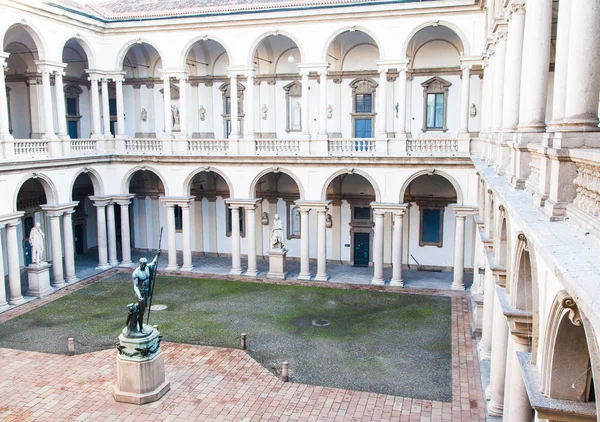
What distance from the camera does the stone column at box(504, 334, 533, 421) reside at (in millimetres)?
8562

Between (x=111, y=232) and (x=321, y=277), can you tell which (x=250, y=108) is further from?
(x=111, y=232)

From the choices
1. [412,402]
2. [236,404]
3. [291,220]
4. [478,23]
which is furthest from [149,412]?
[478,23]

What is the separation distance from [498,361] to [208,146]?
68.1ft

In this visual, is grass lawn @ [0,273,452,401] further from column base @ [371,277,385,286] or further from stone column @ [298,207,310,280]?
stone column @ [298,207,310,280]

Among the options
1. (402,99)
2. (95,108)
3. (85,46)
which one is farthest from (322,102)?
(85,46)

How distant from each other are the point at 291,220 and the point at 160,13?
43.4 ft

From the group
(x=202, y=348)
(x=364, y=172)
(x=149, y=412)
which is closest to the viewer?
(x=149, y=412)

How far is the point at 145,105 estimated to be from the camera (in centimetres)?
3372

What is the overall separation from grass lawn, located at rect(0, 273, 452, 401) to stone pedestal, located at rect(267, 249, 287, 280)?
4.22 ft

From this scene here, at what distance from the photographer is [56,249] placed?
2603 centimetres

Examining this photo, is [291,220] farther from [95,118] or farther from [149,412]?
[149,412]

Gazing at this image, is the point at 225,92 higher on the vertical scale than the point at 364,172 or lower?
higher

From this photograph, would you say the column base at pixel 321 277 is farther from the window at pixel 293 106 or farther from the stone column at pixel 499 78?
the stone column at pixel 499 78

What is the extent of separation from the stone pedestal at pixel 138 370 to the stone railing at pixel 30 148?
13.2m
